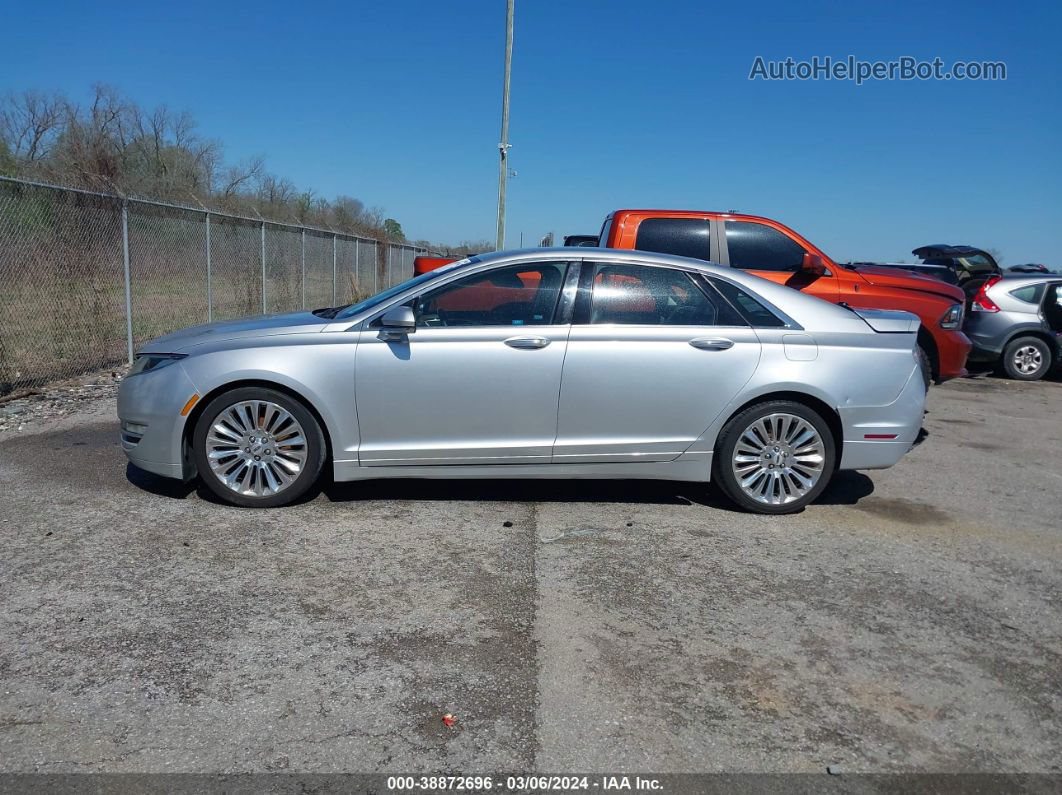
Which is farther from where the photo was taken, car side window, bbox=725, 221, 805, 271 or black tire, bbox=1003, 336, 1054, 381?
black tire, bbox=1003, 336, 1054, 381

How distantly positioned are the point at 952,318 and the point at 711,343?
483 cm

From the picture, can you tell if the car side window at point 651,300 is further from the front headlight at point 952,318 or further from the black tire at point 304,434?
the front headlight at point 952,318

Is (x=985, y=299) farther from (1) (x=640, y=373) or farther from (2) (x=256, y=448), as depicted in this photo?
(2) (x=256, y=448)

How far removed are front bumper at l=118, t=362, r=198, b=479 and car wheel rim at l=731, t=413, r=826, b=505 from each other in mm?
A: 3386

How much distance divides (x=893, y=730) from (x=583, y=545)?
2015 mm

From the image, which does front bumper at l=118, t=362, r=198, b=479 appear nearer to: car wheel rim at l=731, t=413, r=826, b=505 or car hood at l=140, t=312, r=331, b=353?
car hood at l=140, t=312, r=331, b=353

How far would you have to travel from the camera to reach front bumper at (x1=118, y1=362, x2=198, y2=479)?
199 inches

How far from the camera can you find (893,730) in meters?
3.06

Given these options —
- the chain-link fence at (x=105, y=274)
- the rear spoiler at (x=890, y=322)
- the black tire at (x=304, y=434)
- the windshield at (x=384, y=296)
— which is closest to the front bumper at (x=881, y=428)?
the rear spoiler at (x=890, y=322)

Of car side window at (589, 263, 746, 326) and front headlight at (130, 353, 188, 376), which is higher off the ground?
car side window at (589, 263, 746, 326)

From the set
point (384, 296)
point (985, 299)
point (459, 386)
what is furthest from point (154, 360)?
point (985, 299)

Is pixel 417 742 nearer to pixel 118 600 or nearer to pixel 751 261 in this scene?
pixel 118 600

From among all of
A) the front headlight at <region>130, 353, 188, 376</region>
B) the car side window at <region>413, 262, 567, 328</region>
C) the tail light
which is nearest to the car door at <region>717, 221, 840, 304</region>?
the car side window at <region>413, 262, 567, 328</region>

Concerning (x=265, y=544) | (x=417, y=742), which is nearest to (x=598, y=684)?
(x=417, y=742)
